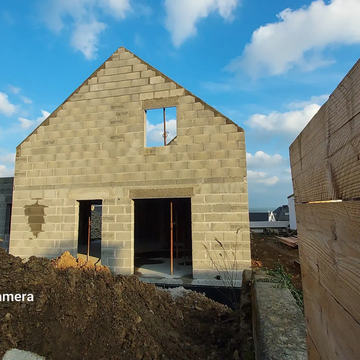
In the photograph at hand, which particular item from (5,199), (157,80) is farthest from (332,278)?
(5,199)

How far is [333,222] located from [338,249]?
0.33ft

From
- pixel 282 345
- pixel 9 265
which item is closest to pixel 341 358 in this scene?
pixel 282 345

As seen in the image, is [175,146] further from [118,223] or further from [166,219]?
[166,219]

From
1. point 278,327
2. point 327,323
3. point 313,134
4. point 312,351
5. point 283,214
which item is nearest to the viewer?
point 327,323

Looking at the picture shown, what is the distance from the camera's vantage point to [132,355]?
9.94 feet

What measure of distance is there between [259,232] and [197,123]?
15772mm

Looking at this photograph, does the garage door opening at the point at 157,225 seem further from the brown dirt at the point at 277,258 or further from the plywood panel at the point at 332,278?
the plywood panel at the point at 332,278

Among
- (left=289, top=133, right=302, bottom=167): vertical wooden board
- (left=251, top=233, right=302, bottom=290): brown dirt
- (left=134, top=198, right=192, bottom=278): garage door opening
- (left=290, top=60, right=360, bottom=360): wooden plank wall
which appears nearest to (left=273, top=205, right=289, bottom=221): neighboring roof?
(left=251, top=233, right=302, bottom=290): brown dirt

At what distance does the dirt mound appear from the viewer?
10.3 ft

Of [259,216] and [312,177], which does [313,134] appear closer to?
[312,177]

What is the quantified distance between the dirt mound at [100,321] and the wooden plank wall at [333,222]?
2.50 m

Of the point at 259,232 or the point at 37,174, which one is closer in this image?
the point at 37,174

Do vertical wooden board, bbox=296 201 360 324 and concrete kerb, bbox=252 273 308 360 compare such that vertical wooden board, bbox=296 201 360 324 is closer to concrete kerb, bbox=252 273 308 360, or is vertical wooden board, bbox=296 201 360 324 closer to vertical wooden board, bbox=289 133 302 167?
vertical wooden board, bbox=289 133 302 167

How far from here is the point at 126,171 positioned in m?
7.64
